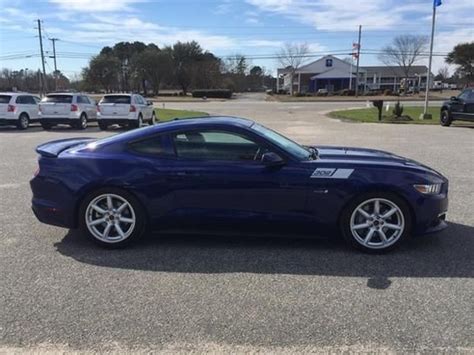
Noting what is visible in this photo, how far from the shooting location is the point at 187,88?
9162 cm

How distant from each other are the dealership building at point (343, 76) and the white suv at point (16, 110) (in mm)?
77859

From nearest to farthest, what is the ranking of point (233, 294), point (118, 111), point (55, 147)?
1. point (233, 294)
2. point (55, 147)
3. point (118, 111)

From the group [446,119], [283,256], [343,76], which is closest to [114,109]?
[446,119]

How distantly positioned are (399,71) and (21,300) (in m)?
105

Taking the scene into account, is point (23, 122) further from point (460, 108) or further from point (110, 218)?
point (460, 108)

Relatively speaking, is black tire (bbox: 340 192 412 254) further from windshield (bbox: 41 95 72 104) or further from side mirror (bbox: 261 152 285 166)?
windshield (bbox: 41 95 72 104)

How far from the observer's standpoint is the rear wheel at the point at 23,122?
19875 mm

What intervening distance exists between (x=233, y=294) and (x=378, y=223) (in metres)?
1.76

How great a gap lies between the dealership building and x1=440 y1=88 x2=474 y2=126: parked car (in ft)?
242

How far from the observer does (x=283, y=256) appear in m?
4.62

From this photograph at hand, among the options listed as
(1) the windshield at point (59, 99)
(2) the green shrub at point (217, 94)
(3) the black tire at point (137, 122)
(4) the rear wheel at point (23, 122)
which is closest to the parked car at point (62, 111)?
(1) the windshield at point (59, 99)

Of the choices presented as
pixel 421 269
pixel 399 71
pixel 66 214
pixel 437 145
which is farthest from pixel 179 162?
pixel 399 71

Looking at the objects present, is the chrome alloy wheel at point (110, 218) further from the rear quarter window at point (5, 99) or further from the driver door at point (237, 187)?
the rear quarter window at point (5, 99)

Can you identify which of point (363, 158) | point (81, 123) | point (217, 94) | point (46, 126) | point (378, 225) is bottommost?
point (46, 126)
